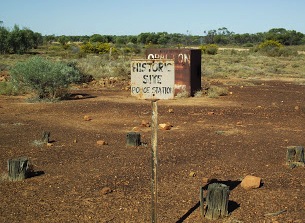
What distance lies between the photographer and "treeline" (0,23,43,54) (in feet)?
189

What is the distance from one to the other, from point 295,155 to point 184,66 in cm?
1183

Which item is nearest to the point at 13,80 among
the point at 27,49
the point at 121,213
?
the point at 121,213

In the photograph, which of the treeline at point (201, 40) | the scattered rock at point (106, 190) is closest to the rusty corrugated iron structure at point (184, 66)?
the scattered rock at point (106, 190)

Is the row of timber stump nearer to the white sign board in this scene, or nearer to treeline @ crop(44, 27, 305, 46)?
the white sign board

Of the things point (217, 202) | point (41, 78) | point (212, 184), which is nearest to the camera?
point (217, 202)

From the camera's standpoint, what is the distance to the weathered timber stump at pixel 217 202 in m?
5.68

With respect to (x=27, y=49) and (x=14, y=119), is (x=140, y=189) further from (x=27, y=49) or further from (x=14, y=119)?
(x=27, y=49)

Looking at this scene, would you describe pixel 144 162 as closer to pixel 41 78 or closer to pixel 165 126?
pixel 165 126

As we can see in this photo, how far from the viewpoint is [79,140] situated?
10.8m

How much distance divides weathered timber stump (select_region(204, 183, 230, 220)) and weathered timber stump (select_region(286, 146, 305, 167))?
296 centimetres

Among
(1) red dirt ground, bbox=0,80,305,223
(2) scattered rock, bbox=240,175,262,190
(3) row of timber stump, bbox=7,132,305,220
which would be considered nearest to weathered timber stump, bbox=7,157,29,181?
(3) row of timber stump, bbox=7,132,305,220

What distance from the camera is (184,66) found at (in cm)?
1964

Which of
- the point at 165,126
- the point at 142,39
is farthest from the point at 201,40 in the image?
the point at 165,126

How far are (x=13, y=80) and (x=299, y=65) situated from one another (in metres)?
29.4
